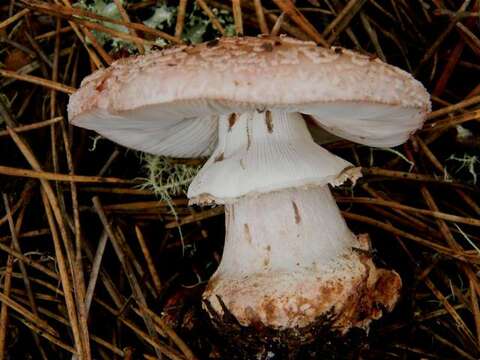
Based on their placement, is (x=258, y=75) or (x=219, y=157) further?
(x=219, y=157)

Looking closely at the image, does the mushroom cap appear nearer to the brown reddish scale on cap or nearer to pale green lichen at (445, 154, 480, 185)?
the brown reddish scale on cap

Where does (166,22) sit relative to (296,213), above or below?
above

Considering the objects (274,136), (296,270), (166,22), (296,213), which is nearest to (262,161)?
(274,136)

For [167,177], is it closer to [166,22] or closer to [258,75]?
[166,22]

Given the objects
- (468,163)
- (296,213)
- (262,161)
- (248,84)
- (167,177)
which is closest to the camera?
(248,84)

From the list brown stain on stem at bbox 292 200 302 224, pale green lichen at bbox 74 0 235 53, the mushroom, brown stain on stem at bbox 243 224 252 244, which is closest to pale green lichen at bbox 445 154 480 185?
the mushroom

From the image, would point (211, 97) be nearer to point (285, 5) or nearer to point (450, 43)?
point (285, 5)

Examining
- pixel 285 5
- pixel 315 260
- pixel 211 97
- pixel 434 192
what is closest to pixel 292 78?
pixel 211 97
